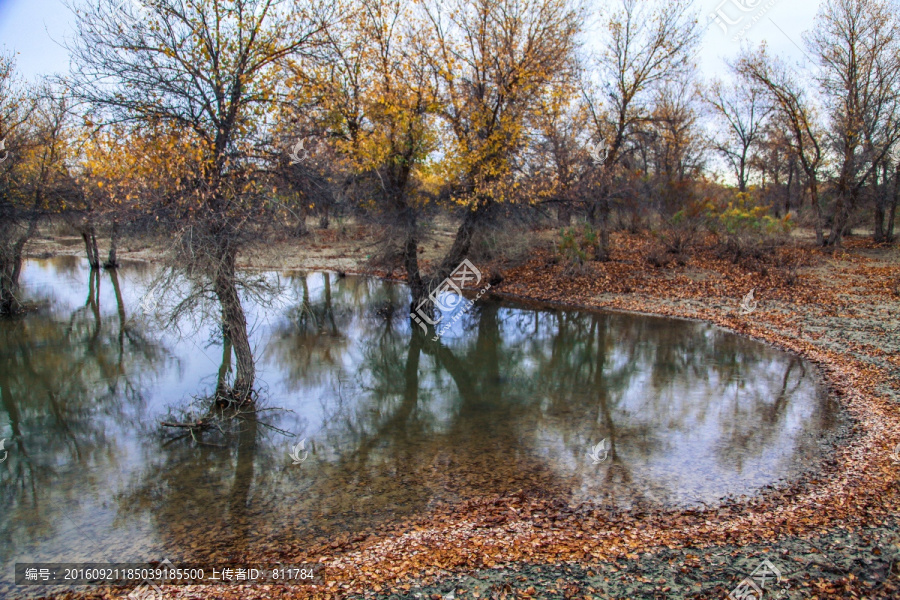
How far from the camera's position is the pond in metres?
7.09

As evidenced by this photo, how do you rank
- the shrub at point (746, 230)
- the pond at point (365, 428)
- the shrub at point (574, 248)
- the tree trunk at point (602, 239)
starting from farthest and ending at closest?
the tree trunk at point (602, 239) < the shrub at point (746, 230) < the shrub at point (574, 248) < the pond at point (365, 428)

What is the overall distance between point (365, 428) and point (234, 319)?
10.3ft

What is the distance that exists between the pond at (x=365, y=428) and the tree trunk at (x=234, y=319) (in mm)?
516

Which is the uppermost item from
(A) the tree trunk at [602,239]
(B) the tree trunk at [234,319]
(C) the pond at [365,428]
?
(A) the tree trunk at [602,239]

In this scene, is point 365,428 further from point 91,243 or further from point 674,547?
point 91,243

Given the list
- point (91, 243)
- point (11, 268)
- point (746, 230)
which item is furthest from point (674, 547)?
point (91, 243)

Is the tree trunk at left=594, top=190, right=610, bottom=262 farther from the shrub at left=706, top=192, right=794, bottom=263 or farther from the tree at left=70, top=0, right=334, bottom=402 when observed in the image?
the tree at left=70, top=0, right=334, bottom=402

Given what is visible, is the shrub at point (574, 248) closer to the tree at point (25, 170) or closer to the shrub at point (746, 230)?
the shrub at point (746, 230)

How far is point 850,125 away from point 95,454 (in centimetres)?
3057

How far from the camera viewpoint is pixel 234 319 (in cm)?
1013

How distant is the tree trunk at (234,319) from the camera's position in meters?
9.39

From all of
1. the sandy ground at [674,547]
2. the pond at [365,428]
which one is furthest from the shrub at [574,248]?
the sandy ground at [674,547]

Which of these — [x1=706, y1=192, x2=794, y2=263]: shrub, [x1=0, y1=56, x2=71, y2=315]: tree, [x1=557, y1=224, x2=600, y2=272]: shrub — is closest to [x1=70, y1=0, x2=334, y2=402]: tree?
[x1=0, y1=56, x2=71, y2=315]: tree

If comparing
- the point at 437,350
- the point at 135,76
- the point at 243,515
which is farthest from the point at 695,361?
the point at 135,76
